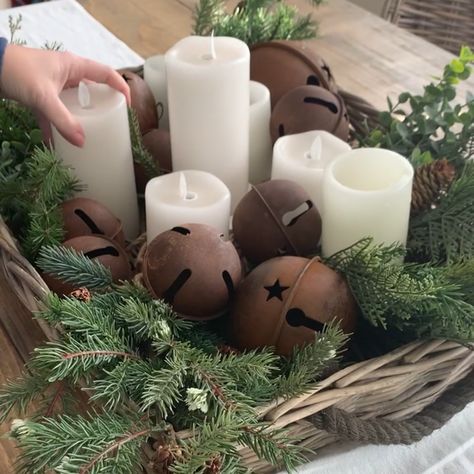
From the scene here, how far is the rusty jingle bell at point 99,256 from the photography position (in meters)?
0.62

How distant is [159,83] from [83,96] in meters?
0.16

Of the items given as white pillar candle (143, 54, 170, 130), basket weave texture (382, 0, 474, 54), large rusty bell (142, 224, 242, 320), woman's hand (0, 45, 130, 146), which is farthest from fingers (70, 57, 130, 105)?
basket weave texture (382, 0, 474, 54)

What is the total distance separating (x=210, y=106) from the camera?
702 millimetres

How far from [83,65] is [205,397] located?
0.42 m

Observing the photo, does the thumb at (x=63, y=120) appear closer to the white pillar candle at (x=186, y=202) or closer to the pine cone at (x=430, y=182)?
the white pillar candle at (x=186, y=202)

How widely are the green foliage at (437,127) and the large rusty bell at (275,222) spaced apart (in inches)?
6.4

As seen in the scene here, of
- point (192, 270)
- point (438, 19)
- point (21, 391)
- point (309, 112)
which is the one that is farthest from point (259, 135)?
point (438, 19)

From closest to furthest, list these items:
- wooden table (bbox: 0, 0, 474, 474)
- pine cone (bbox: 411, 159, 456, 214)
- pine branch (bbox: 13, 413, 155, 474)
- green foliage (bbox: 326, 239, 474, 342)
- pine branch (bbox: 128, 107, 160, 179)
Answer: pine branch (bbox: 13, 413, 155, 474), green foliage (bbox: 326, 239, 474, 342), pine cone (bbox: 411, 159, 456, 214), pine branch (bbox: 128, 107, 160, 179), wooden table (bbox: 0, 0, 474, 474)

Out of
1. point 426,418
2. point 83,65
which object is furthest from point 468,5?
point 426,418

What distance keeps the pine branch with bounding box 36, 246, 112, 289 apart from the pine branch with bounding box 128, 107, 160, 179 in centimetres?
18

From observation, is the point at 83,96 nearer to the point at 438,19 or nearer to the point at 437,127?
the point at 437,127

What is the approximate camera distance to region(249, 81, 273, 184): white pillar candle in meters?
0.80

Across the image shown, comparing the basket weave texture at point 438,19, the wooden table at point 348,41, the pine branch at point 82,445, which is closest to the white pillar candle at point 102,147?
the pine branch at point 82,445

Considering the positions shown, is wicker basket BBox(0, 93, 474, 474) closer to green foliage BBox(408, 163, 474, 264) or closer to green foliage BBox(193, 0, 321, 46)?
green foliage BBox(408, 163, 474, 264)
